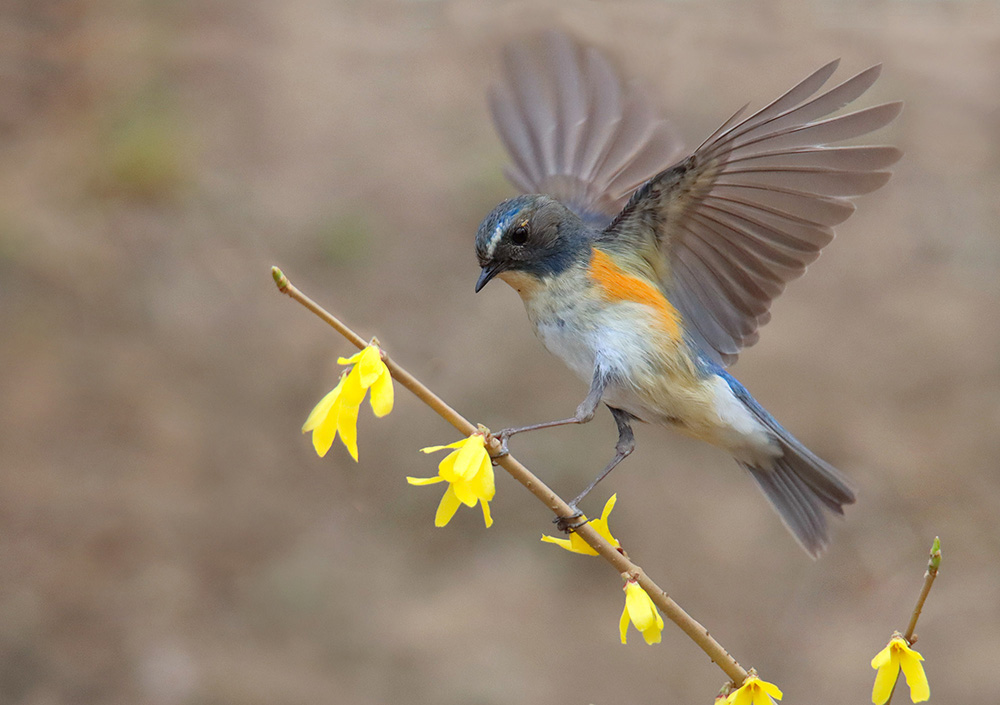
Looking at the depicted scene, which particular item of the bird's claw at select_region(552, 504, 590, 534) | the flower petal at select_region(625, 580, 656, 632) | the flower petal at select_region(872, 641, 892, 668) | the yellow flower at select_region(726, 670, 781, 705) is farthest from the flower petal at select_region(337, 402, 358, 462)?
the flower petal at select_region(872, 641, 892, 668)

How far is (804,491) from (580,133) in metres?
1.75

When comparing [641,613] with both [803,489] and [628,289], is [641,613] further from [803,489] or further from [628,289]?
[803,489]

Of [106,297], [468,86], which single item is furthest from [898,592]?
[106,297]

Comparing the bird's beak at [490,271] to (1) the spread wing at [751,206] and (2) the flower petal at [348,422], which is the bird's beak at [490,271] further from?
(2) the flower petal at [348,422]

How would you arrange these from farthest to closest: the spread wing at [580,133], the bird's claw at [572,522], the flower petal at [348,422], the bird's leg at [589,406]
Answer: the spread wing at [580,133] → the bird's leg at [589,406] → the bird's claw at [572,522] → the flower petal at [348,422]

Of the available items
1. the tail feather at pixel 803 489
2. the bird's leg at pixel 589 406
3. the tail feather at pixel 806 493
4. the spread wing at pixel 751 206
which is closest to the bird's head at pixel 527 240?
the spread wing at pixel 751 206

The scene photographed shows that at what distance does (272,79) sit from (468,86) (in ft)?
5.22

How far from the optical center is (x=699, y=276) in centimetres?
325

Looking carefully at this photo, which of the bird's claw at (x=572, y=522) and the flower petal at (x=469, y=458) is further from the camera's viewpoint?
the bird's claw at (x=572, y=522)

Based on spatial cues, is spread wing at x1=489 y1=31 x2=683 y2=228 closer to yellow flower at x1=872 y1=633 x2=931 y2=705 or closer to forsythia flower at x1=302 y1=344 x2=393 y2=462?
forsythia flower at x1=302 y1=344 x2=393 y2=462

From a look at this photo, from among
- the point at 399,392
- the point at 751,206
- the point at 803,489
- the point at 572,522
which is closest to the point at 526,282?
the point at 751,206

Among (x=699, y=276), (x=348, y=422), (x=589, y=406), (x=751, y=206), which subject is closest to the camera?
(x=348, y=422)

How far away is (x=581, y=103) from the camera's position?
163 inches

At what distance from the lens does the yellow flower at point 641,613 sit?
1.71 meters
